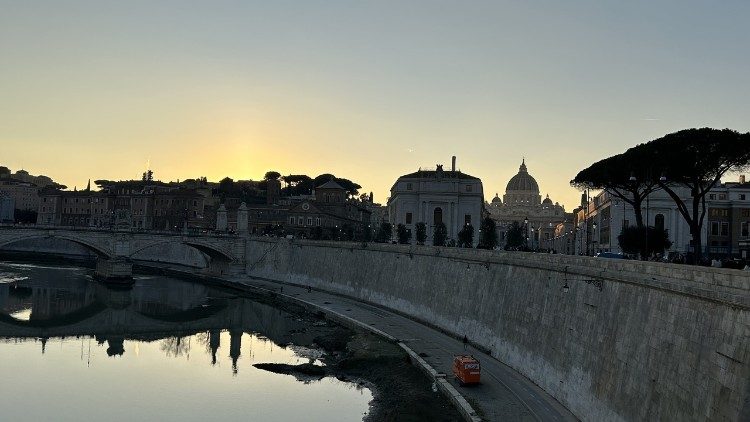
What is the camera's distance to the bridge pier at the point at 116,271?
8131 cm

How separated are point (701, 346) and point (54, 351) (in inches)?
1580

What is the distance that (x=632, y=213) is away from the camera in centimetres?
8738

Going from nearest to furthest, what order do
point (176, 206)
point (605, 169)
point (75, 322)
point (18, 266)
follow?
point (605, 169) → point (75, 322) → point (18, 266) → point (176, 206)

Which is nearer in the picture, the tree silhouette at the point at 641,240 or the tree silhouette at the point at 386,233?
the tree silhouette at the point at 641,240

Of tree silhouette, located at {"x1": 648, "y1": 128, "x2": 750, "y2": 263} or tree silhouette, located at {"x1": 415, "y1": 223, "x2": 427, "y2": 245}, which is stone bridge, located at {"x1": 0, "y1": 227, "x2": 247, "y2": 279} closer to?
tree silhouette, located at {"x1": 415, "y1": 223, "x2": 427, "y2": 245}

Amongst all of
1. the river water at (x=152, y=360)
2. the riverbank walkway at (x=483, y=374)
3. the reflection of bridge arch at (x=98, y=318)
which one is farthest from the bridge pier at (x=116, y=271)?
the riverbank walkway at (x=483, y=374)

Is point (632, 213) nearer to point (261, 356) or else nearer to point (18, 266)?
point (261, 356)

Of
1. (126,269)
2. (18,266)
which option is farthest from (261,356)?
(18,266)

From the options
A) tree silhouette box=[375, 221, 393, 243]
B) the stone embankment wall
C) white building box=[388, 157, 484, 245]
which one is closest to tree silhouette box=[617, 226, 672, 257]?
the stone embankment wall

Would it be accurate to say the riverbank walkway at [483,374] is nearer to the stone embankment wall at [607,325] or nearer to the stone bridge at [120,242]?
the stone embankment wall at [607,325]

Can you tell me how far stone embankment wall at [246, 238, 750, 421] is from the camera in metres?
16.3

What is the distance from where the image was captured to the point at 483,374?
32.1m

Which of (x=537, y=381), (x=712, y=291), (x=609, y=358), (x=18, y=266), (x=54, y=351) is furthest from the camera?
(x=18, y=266)

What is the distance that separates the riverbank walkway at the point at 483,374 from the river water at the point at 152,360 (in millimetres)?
4691
